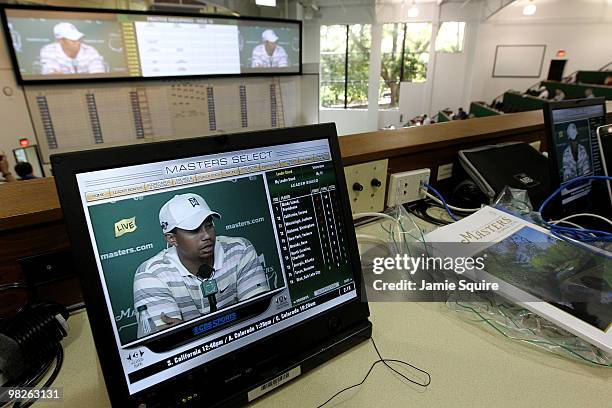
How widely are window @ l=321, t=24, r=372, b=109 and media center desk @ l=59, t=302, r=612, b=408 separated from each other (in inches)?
260

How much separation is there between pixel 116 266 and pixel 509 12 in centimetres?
815

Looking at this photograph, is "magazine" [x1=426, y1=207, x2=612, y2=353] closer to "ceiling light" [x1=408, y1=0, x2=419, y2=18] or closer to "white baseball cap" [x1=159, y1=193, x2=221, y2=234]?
"white baseball cap" [x1=159, y1=193, x2=221, y2=234]

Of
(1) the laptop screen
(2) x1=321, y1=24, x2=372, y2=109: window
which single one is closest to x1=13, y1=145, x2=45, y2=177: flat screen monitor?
(1) the laptop screen

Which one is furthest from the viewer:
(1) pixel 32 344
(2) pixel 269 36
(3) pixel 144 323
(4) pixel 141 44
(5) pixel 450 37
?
(5) pixel 450 37

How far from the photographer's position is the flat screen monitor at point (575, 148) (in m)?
0.93

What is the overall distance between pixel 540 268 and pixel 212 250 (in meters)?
0.61

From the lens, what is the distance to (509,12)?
648 centimetres

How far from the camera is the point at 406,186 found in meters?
1.00

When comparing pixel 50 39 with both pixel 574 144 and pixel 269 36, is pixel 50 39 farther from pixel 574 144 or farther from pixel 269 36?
pixel 574 144

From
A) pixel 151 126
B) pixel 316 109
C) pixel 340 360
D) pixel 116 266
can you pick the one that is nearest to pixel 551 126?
pixel 340 360

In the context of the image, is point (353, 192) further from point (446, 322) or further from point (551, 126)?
point (551, 126)

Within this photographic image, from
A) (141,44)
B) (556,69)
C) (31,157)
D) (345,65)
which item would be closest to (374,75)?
(345,65)

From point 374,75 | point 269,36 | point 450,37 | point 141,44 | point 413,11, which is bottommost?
point 374,75

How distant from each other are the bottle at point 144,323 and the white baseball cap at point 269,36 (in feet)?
11.3
